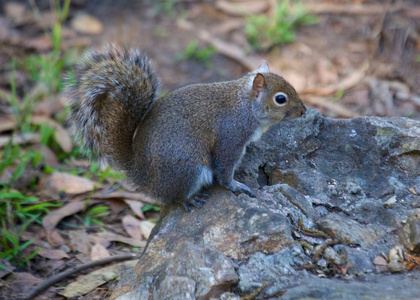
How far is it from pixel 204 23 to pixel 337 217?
513cm

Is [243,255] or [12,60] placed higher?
[12,60]

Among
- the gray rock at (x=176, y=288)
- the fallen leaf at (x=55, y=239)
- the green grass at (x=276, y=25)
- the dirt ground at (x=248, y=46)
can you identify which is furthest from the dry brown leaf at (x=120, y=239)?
the green grass at (x=276, y=25)

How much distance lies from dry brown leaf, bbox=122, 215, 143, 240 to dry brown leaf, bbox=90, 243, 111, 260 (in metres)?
0.30

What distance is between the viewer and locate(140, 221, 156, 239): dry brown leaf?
437 cm

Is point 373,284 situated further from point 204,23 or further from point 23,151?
point 204,23

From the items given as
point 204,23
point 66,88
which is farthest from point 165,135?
point 204,23

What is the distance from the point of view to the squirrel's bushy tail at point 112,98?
3.52 meters

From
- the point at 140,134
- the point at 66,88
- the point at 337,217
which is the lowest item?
the point at 337,217

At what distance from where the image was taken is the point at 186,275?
109 inches

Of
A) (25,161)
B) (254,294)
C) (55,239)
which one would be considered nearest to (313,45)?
(25,161)

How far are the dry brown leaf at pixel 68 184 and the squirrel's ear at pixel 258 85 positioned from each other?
188 cm

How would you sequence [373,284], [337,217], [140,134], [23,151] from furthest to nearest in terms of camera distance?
[23,151], [140,134], [337,217], [373,284]

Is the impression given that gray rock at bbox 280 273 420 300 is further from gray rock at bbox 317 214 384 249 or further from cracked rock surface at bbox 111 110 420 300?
gray rock at bbox 317 214 384 249

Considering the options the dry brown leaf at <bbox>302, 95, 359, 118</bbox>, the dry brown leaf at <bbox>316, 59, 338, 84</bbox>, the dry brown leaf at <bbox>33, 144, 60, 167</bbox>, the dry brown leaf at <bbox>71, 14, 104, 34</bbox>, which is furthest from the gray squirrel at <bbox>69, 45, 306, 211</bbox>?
the dry brown leaf at <bbox>71, 14, 104, 34</bbox>
